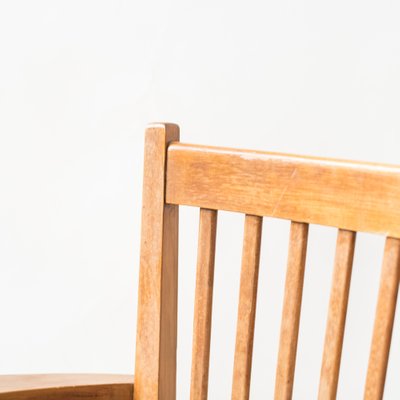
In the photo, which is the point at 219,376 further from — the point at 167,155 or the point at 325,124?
the point at 167,155

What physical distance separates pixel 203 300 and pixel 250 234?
7 cm

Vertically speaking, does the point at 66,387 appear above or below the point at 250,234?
below

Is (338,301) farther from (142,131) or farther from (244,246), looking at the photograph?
(142,131)

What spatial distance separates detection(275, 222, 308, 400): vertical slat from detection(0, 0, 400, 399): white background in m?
0.64

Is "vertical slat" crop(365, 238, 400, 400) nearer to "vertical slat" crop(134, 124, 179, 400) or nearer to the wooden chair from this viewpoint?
the wooden chair

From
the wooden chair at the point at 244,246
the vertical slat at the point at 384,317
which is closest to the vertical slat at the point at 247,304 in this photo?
the wooden chair at the point at 244,246

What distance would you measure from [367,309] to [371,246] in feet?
0.34

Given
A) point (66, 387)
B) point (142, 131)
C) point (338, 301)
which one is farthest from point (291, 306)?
point (142, 131)

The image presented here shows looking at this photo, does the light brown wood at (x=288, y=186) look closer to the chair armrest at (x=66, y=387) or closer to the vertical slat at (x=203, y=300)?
the vertical slat at (x=203, y=300)

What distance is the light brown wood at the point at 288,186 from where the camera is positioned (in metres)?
0.58

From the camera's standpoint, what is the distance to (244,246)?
633 mm

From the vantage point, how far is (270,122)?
49.9 inches

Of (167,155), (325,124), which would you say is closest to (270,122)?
(325,124)

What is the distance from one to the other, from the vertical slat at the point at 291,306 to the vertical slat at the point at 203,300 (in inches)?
2.6
